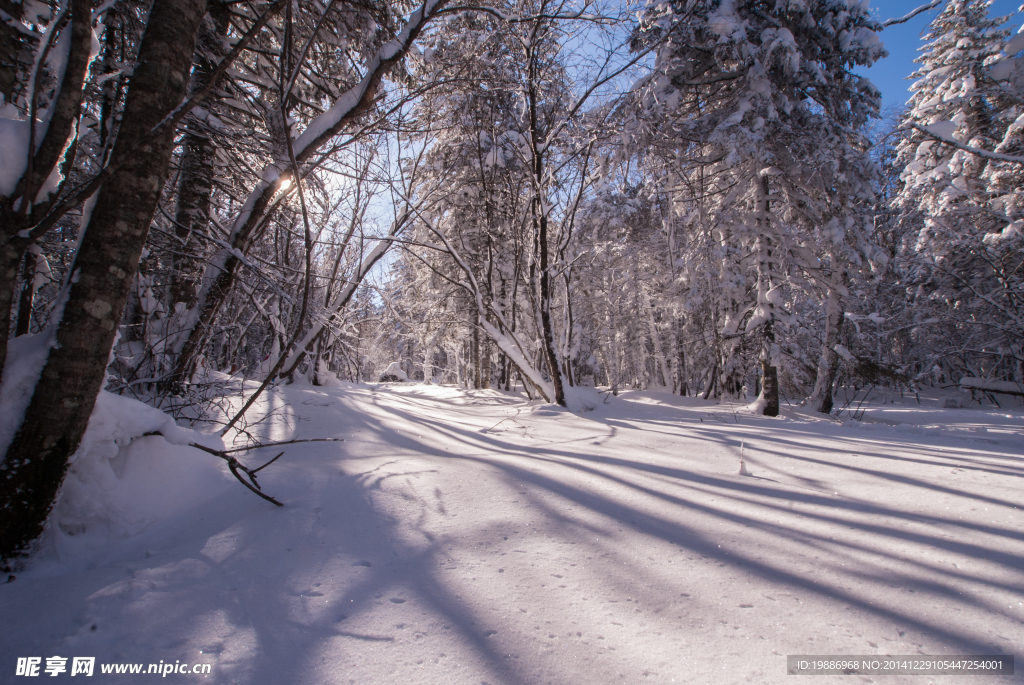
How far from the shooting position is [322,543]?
5.50 feet

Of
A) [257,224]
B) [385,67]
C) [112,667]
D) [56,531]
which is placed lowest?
[112,667]

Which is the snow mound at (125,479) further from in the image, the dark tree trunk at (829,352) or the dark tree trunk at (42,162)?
the dark tree trunk at (829,352)

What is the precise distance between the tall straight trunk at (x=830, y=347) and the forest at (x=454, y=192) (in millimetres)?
53

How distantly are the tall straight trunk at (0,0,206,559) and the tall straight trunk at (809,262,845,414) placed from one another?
10.3 meters

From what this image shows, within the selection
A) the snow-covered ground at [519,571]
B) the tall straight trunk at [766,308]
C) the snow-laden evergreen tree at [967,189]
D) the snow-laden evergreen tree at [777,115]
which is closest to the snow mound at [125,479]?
the snow-covered ground at [519,571]

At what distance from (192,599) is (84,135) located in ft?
12.5

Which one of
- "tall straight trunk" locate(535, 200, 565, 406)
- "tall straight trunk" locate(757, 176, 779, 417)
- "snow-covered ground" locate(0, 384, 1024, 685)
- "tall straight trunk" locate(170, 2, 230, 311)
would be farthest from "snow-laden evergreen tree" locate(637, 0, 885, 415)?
"snow-covered ground" locate(0, 384, 1024, 685)

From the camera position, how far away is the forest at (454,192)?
162 centimetres

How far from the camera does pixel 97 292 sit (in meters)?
1.60

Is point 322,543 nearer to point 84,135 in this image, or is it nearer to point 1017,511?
point 1017,511

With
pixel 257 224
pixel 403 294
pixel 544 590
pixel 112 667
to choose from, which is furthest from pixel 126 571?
pixel 403 294

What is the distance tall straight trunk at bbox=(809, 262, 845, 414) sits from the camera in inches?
343

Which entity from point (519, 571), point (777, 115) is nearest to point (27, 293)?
point (519, 571)

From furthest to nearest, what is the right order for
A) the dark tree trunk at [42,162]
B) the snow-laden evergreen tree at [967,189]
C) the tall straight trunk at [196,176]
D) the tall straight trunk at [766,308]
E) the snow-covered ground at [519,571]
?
the snow-laden evergreen tree at [967,189]
the tall straight trunk at [766,308]
the tall straight trunk at [196,176]
the dark tree trunk at [42,162]
the snow-covered ground at [519,571]
